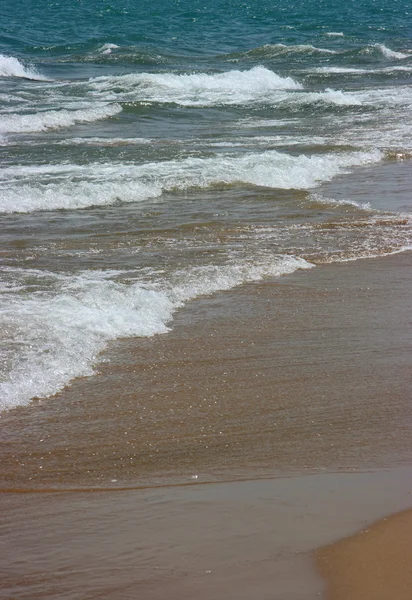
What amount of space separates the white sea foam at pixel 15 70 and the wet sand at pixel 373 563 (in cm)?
2259

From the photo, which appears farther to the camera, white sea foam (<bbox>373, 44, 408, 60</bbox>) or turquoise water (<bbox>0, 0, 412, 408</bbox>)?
white sea foam (<bbox>373, 44, 408, 60</bbox>)

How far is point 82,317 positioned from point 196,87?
57.4 ft

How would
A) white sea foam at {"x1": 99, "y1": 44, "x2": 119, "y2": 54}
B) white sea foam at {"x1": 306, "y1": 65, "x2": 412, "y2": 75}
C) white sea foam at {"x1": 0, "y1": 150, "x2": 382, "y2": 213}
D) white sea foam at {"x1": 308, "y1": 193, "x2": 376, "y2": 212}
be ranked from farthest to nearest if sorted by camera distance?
1. white sea foam at {"x1": 99, "y1": 44, "x2": 119, "y2": 54}
2. white sea foam at {"x1": 306, "y1": 65, "x2": 412, "y2": 75}
3. white sea foam at {"x1": 0, "y1": 150, "x2": 382, "y2": 213}
4. white sea foam at {"x1": 308, "y1": 193, "x2": 376, "y2": 212}

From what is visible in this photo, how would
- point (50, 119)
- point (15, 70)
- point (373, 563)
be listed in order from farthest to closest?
1. point (15, 70)
2. point (50, 119)
3. point (373, 563)

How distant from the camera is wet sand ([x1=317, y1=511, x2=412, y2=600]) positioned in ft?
9.44

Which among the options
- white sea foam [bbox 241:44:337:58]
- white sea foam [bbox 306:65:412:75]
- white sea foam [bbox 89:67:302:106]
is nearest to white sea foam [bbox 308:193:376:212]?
white sea foam [bbox 89:67:302:106]

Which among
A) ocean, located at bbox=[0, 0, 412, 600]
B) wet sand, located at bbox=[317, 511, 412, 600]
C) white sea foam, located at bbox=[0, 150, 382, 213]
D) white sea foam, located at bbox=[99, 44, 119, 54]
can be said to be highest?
white sea foam, located at bbox=[99, 44, 119, 54]

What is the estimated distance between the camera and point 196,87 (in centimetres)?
2195

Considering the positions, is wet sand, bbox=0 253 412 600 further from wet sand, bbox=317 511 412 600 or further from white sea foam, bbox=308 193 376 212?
white sea foam, bbox=308 193 376 212

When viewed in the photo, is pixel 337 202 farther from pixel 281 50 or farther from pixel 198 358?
pixel 281 50

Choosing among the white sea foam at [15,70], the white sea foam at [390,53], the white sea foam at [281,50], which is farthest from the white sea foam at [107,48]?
the white sea foam at [390,53]

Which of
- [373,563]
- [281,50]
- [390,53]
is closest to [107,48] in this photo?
[281,50]

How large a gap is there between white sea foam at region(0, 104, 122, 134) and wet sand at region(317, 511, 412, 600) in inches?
495

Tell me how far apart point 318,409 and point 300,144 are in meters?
9.70
